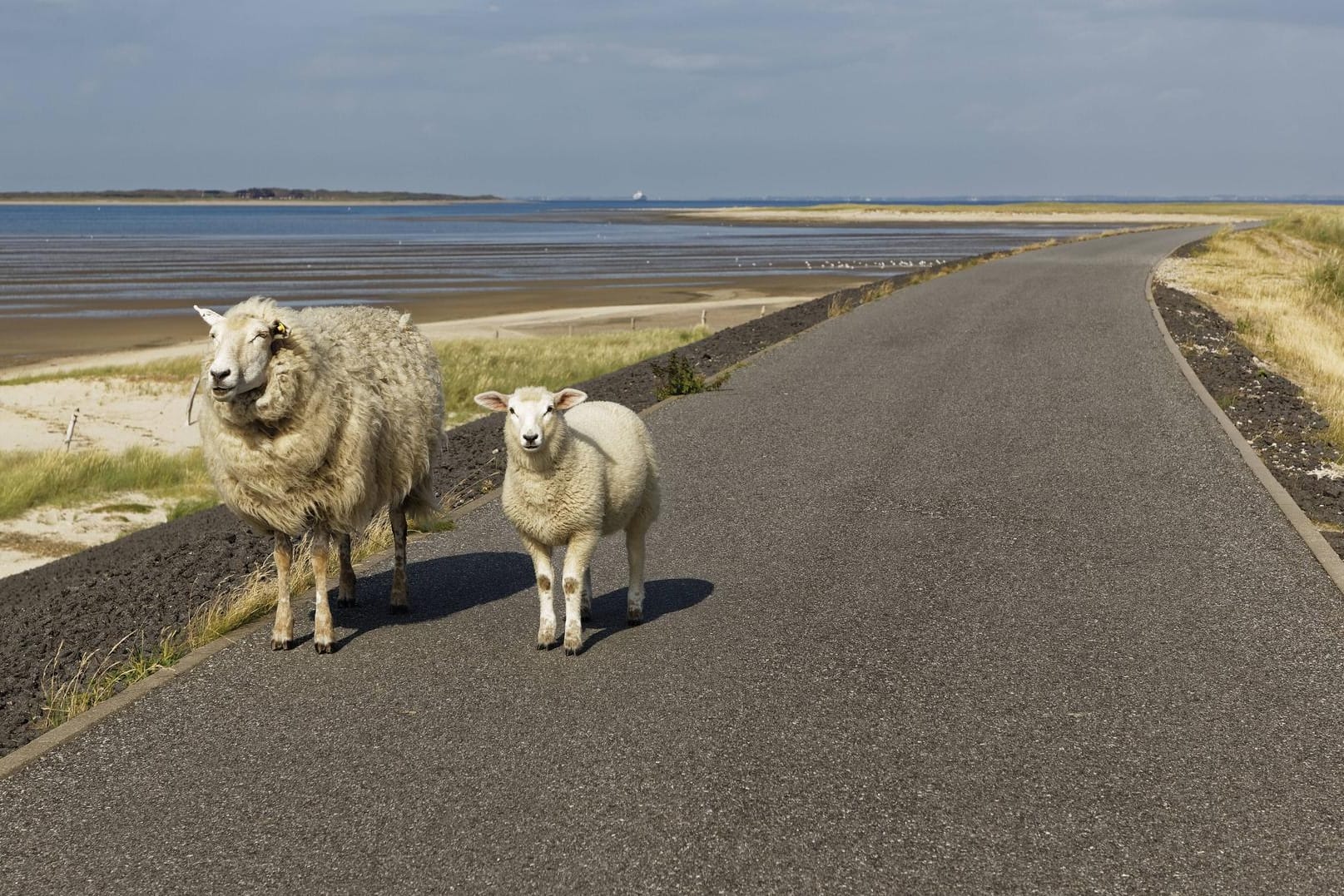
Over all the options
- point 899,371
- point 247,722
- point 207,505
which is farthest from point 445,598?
point 899,371

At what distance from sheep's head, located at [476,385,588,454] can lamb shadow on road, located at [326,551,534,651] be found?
1.79 meters

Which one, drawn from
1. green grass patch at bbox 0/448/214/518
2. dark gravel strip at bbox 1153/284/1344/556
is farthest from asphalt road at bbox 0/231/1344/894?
green grass patch at bbox 0/448/214/518

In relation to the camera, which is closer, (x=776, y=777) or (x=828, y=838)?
(x=828, y=838)

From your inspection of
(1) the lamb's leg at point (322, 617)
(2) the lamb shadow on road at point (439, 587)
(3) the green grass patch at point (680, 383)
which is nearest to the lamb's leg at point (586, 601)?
(2) the lamb shadow on road at point (439, 587)

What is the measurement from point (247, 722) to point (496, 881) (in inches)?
93.6

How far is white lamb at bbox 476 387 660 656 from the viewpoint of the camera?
7379 millimetres

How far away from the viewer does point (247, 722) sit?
673cm

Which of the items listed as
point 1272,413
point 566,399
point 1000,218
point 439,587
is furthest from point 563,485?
point 1000,218

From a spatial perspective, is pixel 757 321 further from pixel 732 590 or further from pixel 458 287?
pixel 458 287

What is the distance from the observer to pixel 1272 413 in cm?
1631

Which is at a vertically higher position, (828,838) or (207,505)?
(828,838)

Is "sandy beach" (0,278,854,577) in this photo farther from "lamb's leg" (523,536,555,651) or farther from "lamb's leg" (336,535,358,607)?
"lamb's leg" (523,536,555,651)

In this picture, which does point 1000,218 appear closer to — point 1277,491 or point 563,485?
point 1277,491

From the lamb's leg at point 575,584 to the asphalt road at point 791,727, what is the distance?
0.16m
